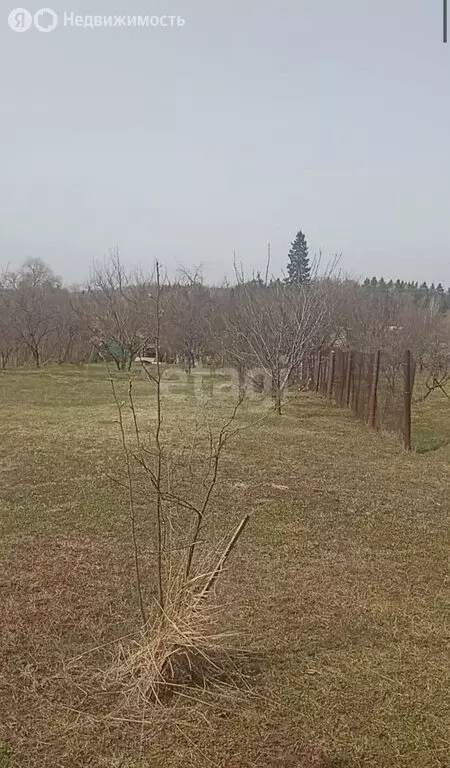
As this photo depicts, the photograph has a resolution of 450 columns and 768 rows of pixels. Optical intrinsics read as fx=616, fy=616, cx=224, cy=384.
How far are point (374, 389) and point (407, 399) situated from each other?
1.36 m

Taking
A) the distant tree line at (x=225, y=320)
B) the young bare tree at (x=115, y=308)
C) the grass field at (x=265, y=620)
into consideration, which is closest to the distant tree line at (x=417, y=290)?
the distant tree line at (x=225, y=320)

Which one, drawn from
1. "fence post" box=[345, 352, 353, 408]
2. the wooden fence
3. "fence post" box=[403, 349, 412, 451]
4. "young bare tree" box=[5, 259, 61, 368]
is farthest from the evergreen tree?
"young bare tree" box=[5, 259, 61, 368]

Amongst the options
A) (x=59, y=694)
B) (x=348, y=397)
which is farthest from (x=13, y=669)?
(x=348, y=397)

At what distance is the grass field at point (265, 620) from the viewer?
1.85m

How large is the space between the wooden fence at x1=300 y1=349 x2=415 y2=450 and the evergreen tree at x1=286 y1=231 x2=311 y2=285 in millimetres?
2205

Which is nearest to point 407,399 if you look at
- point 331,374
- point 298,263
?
point 331,374

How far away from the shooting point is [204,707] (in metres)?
→ 2.02

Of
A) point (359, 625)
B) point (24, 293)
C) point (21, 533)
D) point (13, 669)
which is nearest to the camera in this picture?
point (13, 669)

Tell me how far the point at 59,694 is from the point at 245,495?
9.06 feet

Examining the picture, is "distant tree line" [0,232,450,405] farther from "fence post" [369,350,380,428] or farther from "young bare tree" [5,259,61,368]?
"fence post" [369,350,380,428]

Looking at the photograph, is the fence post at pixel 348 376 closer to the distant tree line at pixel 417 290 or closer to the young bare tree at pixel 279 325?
the young bare tree at pixel 279 325

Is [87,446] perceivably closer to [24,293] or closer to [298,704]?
[298,704]

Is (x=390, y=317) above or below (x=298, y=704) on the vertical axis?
above

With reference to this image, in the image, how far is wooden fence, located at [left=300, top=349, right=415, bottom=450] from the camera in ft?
21.9
